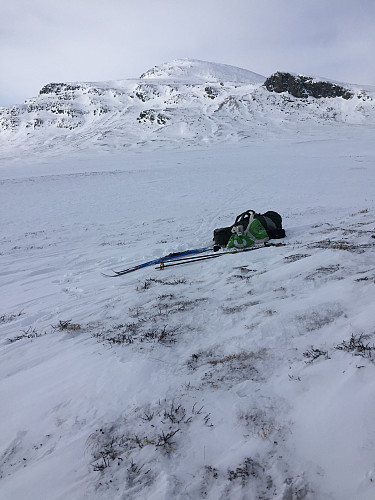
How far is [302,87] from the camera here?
3590 inches

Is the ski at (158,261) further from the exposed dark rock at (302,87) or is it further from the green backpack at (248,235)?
the exposed dark rock at (302,87)

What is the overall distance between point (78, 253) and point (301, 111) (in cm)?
8836

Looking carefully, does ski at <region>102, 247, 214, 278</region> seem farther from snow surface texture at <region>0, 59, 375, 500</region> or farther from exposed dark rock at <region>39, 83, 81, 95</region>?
exposed dark rock at <region>39, 83, 81, 95</region>

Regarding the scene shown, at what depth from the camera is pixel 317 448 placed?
189 centimetres

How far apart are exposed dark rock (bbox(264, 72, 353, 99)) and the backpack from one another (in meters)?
99.1

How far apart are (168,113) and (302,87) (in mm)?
43557

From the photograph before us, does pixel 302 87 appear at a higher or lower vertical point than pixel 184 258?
higher

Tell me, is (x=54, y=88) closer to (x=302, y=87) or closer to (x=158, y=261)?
(x=302, y=87)

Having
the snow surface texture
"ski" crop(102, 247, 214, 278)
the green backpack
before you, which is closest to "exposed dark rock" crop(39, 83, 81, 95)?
"ski" crop(102, 247, 214, 278)

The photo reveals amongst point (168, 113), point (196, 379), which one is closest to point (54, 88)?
point (168, 113)

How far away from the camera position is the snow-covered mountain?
69.2 m

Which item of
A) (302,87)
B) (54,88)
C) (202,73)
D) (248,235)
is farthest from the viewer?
(202,73)

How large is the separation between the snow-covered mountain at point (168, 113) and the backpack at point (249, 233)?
5378cm

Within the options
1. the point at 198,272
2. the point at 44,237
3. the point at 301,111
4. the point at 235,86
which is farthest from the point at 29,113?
the point at 198,272
